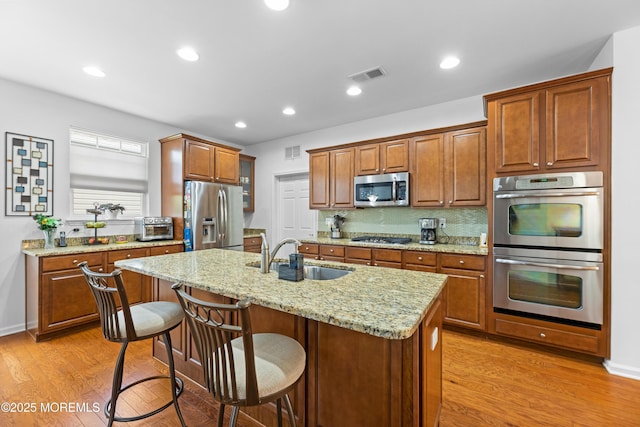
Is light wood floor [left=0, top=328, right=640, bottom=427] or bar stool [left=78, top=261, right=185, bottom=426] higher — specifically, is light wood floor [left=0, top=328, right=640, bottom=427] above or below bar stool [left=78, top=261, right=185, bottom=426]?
below

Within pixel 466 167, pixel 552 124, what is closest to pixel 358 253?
pixel 466 167

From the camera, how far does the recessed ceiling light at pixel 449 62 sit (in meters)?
2.69

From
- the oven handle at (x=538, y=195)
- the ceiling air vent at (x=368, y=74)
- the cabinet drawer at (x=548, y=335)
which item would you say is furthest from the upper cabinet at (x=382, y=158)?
the cabinet drawer at (x=548, y=335)

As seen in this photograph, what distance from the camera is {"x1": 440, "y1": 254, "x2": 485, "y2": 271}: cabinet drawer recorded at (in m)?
2.95

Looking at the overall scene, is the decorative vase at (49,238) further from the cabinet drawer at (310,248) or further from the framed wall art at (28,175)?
the cabinet drawer at (310,248)

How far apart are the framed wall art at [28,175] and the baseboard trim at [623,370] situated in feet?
19.2

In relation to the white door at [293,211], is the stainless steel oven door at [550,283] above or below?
below

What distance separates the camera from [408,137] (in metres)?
3.75

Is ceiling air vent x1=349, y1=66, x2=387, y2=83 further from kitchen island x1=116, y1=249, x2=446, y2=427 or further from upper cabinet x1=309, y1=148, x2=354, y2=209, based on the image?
kitchen island x1=116, y1=249, x2=446, y2=427

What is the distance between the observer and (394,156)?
12.7ft

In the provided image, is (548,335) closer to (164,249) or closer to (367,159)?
(367,159)

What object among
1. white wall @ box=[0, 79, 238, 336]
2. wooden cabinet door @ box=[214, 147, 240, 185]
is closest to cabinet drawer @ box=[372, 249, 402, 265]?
wooden cabinet door @ box=[214, 147, 240, 185]

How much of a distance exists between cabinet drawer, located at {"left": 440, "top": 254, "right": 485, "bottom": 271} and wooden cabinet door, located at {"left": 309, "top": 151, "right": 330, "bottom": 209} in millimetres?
1965

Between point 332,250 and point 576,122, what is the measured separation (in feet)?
9.55
